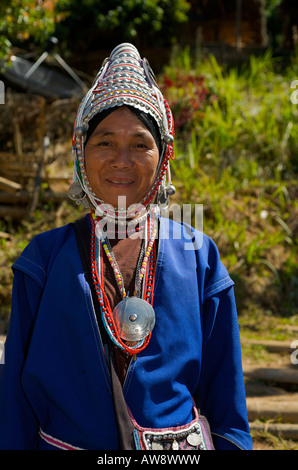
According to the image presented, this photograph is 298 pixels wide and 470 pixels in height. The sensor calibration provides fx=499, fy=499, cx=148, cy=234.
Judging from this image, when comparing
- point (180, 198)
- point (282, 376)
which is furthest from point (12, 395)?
Result: point (180, 198)

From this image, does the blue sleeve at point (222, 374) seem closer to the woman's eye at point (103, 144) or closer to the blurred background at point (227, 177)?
the woman's eye at point (103, 144)

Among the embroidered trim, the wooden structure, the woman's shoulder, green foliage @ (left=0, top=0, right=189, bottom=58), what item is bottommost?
the embroidered trim

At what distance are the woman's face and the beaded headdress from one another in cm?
4

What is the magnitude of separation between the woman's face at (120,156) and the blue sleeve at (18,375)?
0.44 meters

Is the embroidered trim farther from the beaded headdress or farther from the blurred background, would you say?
the blurred background

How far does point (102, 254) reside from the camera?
1.87 m

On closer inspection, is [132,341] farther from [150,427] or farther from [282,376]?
[282,376]

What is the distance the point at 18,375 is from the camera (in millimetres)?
1706

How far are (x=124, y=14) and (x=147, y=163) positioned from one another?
35.6ft

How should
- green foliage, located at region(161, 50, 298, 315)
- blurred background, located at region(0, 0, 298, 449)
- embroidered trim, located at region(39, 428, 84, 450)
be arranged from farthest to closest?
green foliage, located at region(161, 50, 298, 315) < blurred background, located at region(0, 0, 298, 449) < embroidered trim, located at region(39, 428, 84, 450)

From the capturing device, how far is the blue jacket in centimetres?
164

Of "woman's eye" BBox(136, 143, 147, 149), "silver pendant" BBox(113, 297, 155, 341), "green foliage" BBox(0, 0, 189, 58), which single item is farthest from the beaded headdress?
"green foliage" BBox(0, 0, 189, 58)

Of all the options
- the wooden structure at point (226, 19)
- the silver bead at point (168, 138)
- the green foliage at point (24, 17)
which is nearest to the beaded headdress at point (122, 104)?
the silver bead at point (168, 138)

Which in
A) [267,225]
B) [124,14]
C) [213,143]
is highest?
[124,14]
